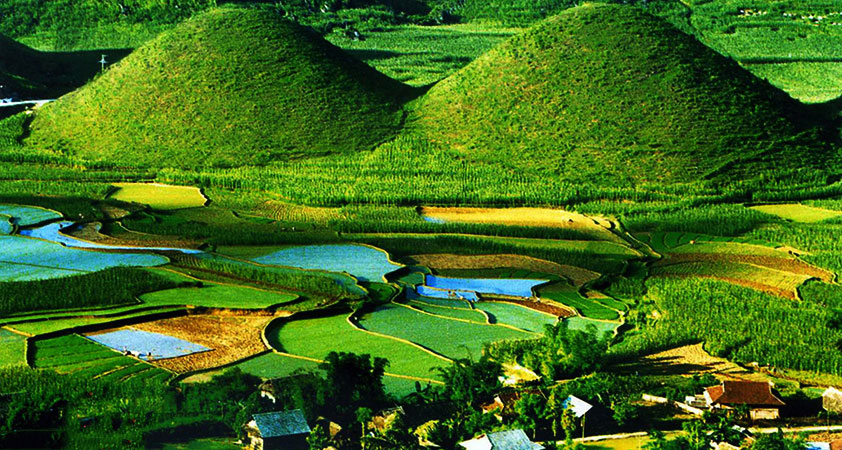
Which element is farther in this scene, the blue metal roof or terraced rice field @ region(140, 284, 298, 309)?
terraced rice field @ region(140, 284, 298, 309)

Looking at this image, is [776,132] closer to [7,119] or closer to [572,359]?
[572,359]

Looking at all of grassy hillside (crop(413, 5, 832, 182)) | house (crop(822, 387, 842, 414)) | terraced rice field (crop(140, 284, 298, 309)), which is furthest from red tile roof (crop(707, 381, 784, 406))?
grassy hillside (crop(413, 5, 832, 182))

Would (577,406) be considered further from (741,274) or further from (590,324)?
(741,274)

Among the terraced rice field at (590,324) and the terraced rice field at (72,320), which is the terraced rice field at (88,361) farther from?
the terraced rice field at (590,324)

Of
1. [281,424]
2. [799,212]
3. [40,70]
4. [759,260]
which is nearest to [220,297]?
[281,424]

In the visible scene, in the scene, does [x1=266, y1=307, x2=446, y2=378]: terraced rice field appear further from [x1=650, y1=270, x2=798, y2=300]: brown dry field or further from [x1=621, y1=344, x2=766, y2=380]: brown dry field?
[x1=650, y1=270, x2=798, y2=300]: brown dry field

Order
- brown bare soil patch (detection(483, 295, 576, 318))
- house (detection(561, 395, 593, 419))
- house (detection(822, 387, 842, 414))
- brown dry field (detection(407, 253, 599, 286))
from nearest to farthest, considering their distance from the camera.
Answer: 1. house (detection(561, 395, 593, 419))
2. house (detection(822, 387, 842, 414))
3. brown bare soil patch (detection(483, 295, 576, 318))
4. brown dry field (detection(407, 253, 599, 286))
